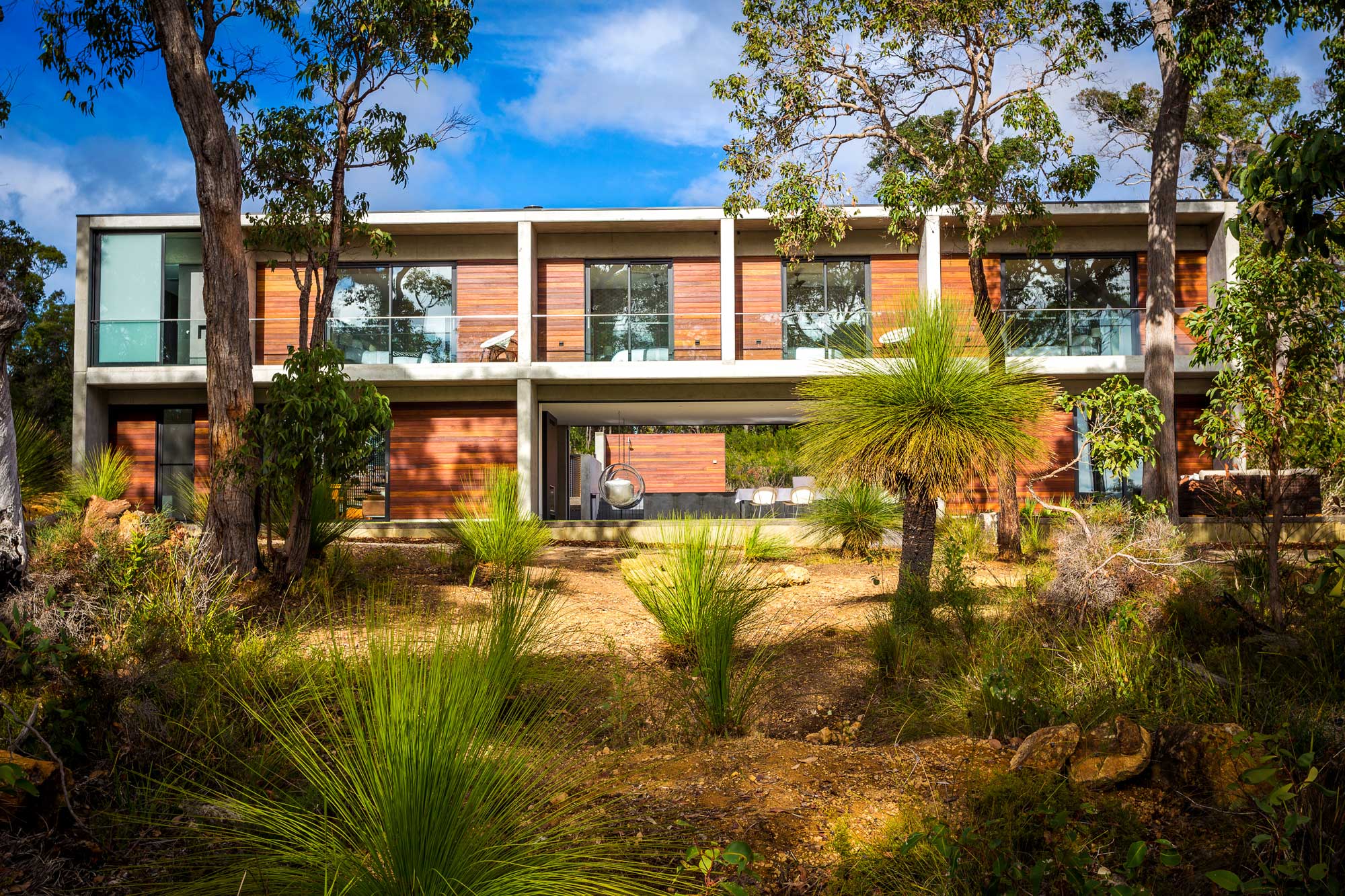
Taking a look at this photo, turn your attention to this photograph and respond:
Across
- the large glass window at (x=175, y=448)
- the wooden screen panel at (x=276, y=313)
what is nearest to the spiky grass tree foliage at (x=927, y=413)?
the wooden screen panel at (x=276, y=313)

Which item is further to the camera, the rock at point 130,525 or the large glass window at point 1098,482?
the large glass window at point 1098,482

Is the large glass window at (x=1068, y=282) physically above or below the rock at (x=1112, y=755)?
above

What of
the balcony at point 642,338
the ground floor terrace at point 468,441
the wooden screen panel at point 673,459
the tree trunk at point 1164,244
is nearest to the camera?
the tree trunk at point 1164,244

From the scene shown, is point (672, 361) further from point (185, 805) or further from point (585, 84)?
point (585, 84)

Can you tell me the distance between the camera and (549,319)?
15438 mm

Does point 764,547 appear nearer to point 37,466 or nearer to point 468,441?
point 468,441

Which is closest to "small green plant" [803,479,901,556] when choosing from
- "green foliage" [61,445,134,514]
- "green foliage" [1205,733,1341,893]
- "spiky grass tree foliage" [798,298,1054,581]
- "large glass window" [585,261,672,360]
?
"spiky grass tree foliage" [798,298,1054,581]

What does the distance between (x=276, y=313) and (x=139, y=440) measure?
319cm

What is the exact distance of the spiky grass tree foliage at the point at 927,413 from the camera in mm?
5578

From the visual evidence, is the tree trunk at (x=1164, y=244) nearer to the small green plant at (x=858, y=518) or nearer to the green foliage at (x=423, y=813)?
the small green plant at (x=858, y=518)

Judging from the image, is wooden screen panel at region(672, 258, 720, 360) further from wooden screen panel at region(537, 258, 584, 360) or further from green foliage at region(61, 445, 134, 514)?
green foliage at region(61, 445, 134, 514)

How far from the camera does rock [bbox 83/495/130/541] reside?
275 inches

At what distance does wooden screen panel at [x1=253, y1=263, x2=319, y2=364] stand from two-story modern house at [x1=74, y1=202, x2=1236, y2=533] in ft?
0.16

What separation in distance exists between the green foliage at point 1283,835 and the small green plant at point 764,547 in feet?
18.4
